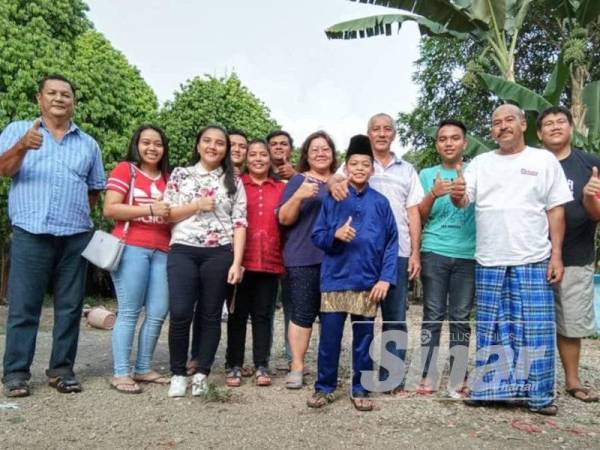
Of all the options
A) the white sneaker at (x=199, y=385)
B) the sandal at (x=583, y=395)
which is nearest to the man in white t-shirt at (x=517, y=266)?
the sandal at (x=583, y=395)

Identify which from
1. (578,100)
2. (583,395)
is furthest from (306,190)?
(578,100)

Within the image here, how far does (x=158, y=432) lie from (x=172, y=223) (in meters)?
1.41

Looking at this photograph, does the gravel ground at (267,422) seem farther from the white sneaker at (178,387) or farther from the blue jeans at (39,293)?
the blue jeans at (39,293)

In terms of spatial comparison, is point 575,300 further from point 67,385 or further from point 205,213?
point 67,385

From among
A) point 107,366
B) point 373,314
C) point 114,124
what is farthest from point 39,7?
point 373,314

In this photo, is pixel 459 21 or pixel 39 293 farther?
pixel 459 21

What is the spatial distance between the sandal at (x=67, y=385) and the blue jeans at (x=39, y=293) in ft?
0.13

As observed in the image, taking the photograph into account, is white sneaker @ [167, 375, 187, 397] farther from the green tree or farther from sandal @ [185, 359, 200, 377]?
the green tree

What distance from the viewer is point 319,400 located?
12.4 ft

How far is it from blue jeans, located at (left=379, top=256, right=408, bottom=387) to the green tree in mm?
6445

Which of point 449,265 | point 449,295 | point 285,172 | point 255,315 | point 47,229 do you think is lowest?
point 255,315

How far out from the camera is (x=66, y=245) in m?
4.08

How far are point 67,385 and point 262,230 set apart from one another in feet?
5.69

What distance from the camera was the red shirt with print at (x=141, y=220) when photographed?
159 inches
